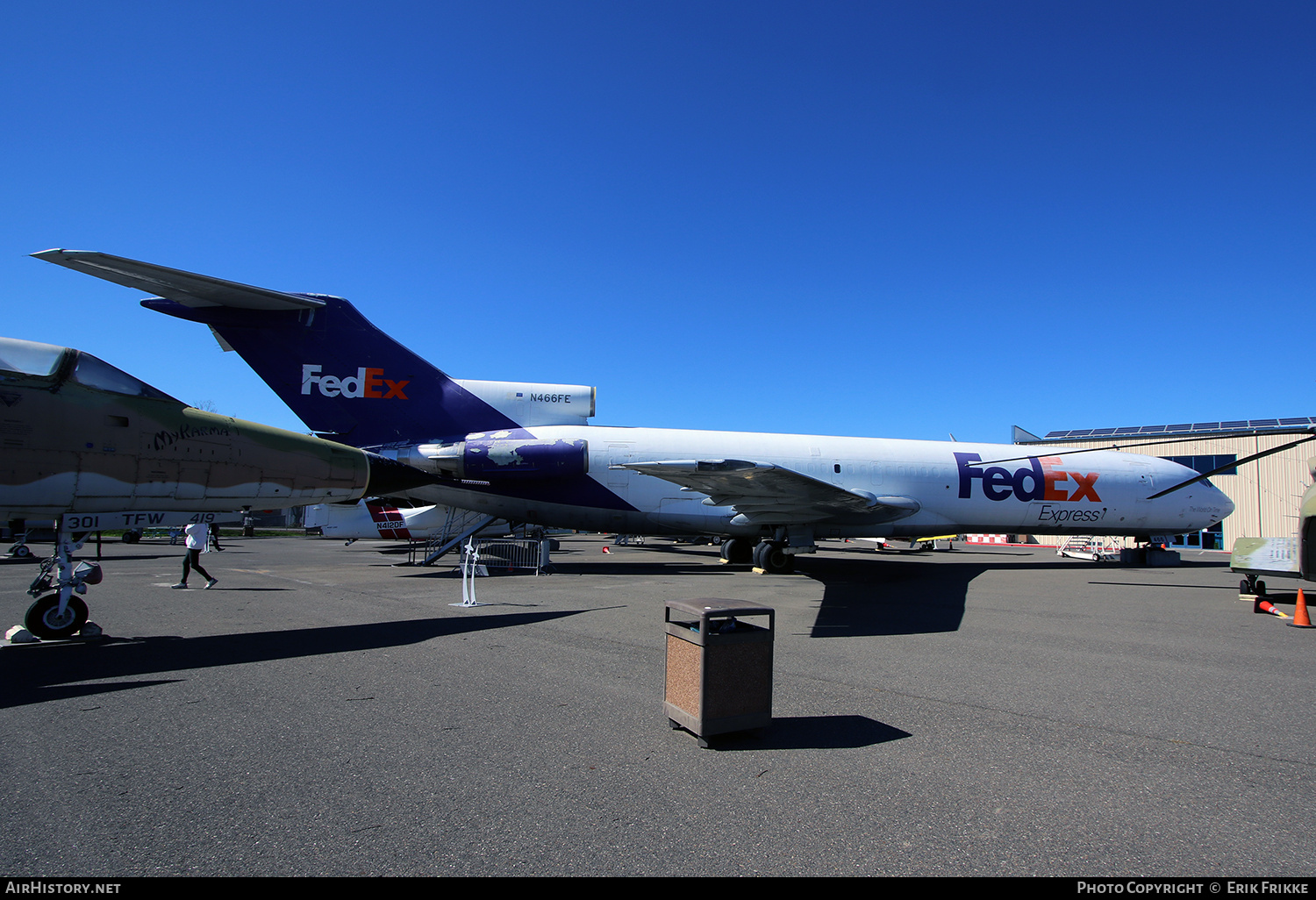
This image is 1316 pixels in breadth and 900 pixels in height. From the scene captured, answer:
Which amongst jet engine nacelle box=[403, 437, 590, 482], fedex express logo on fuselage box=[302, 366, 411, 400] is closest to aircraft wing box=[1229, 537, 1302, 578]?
jet engine nacelle box=[403, 437, 590, 482]

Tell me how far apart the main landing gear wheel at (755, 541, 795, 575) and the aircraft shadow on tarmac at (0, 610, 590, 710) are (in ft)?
30.7

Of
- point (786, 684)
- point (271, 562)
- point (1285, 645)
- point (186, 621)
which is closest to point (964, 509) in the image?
point (1285, 645)

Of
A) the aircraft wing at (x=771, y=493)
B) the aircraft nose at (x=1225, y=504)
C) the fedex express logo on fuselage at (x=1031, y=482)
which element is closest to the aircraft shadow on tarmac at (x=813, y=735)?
the aircraft wing at (x=771, y=493)

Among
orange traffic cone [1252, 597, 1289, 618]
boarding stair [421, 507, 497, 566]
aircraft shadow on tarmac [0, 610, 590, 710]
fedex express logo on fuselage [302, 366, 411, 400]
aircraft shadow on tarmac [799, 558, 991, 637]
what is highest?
fedex express logo on fuselage [302, 366, 411, 400]

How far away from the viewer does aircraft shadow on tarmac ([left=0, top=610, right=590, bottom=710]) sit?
202 inches

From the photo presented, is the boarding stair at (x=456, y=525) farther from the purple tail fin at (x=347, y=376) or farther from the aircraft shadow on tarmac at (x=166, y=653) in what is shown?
the aircraft shadow on tarmac at (x=166, y=653)

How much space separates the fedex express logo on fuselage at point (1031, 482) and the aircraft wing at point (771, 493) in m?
1.83

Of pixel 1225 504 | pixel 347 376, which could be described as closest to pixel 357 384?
pixel 347 376

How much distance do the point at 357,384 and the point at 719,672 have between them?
13.8m

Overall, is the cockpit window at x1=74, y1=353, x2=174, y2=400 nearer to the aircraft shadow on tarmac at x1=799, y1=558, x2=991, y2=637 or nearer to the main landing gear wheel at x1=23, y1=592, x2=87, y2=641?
the main landing gear wheel at x1=23, y1=592, x2=87, y2=641

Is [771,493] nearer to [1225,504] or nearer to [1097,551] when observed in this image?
[1225,504]

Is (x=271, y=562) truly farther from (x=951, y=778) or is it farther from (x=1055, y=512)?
(x=1055, y=512)

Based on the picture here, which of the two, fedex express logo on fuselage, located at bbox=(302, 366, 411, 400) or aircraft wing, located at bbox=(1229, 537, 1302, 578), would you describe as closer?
aircraft wing, located at bbox=(1229, 537, 1302, 578)
